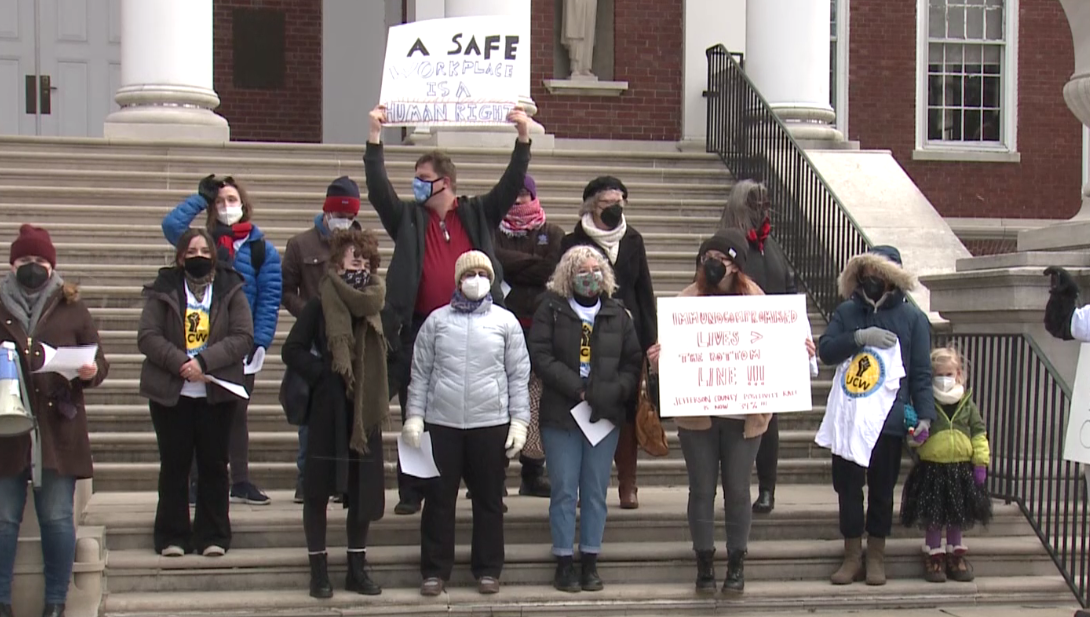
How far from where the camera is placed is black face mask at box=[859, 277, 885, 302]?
8.42m

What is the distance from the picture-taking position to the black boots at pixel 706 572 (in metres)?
8.11

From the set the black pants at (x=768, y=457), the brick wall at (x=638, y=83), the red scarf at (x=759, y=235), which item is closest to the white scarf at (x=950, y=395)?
the black pants at (x=768, y=457)

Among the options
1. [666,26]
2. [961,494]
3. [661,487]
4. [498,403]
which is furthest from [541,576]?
[666,26]

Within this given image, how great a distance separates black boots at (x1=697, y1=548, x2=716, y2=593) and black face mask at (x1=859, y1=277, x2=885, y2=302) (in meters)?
1.72

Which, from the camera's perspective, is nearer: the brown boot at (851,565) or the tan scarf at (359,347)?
the tan scarf at (359,347)

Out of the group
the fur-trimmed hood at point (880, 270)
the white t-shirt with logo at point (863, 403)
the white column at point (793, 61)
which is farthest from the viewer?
the white column at point (793, 61)

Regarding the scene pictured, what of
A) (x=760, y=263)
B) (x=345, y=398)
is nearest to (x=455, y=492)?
(x=345, y=398)

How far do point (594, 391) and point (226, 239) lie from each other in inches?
92.4

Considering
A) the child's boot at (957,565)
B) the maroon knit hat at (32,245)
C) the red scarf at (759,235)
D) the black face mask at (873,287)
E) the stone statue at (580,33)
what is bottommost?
the child's boot at (957,565)

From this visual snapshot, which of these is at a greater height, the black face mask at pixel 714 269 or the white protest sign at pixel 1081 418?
the black face mask at pixel 714 269

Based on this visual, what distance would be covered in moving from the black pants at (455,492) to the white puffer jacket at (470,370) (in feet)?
0.25

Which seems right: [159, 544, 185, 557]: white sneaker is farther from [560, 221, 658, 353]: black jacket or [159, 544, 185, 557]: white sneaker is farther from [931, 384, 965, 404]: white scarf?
[931, 384, 965, 404]: white scarf

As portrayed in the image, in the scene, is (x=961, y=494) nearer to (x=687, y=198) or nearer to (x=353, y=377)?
(x=353, y=377)

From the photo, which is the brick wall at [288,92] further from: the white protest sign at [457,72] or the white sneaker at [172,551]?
the white sneaker at [172,551]
